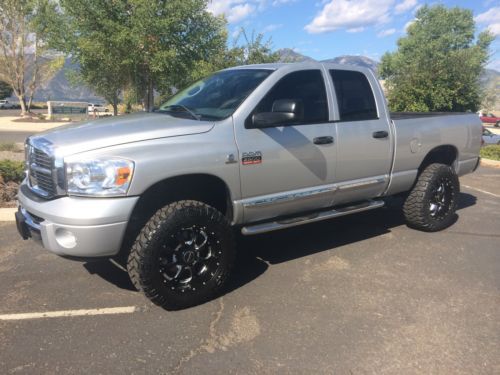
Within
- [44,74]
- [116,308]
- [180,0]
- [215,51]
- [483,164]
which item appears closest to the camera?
[116,308]

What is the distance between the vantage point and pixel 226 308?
3629 mm

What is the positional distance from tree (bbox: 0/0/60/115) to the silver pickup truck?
31.0m

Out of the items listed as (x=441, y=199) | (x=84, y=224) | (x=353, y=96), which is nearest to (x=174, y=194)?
(x=84, y=224)

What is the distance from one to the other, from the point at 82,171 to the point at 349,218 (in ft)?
13.7

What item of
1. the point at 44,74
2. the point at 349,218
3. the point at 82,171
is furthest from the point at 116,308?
the point at 44,74

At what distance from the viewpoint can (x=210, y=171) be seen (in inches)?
139

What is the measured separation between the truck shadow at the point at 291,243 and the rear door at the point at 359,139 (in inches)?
28.4

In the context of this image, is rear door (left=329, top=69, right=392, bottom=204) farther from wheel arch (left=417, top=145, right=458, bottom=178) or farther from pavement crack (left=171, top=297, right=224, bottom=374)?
pavement crack (left=171, top=297, right=224, bottom=374)

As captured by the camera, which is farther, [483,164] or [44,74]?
[44,74]

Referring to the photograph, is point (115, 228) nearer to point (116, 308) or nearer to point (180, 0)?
point (116, 308)

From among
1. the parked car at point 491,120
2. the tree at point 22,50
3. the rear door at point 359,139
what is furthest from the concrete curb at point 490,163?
the parked car at point 491,120

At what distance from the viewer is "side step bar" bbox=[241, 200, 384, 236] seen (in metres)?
3.90

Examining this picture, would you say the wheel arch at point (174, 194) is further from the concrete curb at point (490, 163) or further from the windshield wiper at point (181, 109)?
the concrete curb at point (490, 163)

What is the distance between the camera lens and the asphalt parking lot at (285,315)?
290 centimetres
